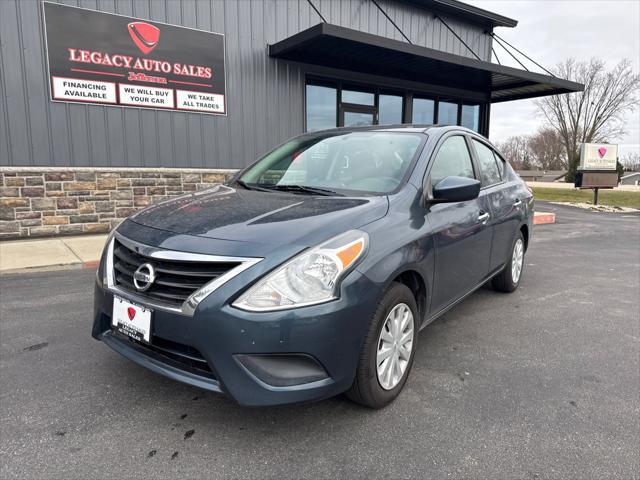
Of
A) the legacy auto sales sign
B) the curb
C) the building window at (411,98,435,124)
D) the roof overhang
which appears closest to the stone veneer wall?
the legacy auto sales sign

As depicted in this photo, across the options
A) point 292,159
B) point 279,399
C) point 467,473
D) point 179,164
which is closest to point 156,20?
point 179,164

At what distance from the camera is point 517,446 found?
225 cm

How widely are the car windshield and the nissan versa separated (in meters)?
0.02

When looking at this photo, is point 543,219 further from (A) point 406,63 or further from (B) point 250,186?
(B) point 250,186

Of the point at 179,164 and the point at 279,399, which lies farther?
the point at 179,164

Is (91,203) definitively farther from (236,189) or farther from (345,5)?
(345,5)

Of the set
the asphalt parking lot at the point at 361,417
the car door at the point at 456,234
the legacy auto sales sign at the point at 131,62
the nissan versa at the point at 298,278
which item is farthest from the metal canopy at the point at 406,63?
the asphalt parking lot at the point at 361,417

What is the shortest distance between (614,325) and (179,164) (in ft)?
25.0

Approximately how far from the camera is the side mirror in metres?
2.83

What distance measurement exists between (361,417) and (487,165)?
8.97ft

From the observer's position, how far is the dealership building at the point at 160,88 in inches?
295

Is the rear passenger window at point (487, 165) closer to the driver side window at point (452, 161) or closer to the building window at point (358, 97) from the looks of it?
the driver side window at point (452, 161)

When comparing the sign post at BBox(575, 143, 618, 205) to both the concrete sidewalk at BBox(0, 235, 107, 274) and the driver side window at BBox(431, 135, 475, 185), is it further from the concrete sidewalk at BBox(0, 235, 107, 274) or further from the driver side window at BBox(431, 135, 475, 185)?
the concrete sidewalk at BBox(0, 235, 107, 274)

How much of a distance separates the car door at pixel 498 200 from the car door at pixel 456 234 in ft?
0.53
